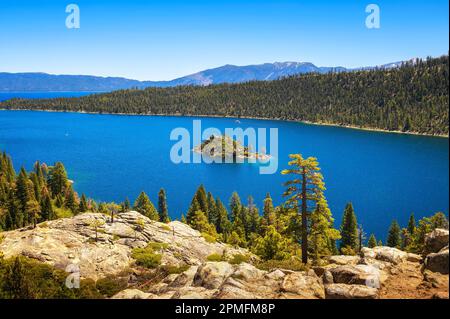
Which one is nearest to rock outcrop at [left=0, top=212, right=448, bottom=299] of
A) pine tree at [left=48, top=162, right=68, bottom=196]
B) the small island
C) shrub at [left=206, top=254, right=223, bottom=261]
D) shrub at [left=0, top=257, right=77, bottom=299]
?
shrub at [left=206, top=254, right=223, bottom=261]

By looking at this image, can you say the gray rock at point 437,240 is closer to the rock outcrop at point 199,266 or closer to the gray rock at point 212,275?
the rock outcrop at point 199,266

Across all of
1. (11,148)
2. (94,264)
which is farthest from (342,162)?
(11,148)

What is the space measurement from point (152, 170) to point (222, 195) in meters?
41.8

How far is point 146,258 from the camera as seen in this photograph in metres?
30.6

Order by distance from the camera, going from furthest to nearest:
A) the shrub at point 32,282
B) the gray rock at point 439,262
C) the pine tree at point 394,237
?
the pine tree at point 394,237 < the shrub at point 32,282 < the gray rock at point 439,262

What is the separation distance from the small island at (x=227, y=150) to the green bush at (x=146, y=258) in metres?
130

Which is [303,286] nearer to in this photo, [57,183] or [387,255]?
[387,255]

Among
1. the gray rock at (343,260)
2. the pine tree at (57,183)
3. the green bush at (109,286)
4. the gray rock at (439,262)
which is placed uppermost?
the gray rock at (439,262)

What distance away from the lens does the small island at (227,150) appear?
537ft

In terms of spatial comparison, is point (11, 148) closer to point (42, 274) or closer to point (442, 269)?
point (42, 274)

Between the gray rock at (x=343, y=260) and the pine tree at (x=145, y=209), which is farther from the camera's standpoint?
the pine tree at (x=145, y=209)

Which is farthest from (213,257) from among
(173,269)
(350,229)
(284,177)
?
(284,177)

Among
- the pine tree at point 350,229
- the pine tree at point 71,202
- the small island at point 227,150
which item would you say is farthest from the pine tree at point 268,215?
the small island at point 227,150

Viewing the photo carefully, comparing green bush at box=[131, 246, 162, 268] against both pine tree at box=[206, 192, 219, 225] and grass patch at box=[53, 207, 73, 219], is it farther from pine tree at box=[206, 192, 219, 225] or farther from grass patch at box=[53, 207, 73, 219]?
grass patch at box=[53, 207, 73, 219]
